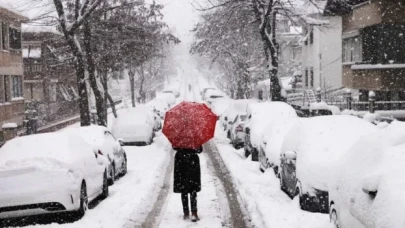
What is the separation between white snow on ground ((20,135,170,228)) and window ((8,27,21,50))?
15.9 m

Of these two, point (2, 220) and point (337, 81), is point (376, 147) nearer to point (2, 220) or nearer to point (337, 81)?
point (2, 220)

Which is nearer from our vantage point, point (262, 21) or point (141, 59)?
point (262, 21)

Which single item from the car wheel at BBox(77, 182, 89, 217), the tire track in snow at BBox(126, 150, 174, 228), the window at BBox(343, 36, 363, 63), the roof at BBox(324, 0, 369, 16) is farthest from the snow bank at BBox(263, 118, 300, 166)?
the roof at BBox(324, 0, 369, 16)

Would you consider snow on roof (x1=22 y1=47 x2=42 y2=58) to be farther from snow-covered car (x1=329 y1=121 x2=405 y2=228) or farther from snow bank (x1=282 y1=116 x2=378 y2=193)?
snow-covered car (x1=329 y1=121 x2=405 y2=228)

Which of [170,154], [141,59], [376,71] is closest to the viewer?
[170,154]

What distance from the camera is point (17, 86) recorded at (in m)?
34.6

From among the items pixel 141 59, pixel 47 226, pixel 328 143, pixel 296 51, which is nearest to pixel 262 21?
pixel 141 59

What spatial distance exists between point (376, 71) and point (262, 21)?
577cm

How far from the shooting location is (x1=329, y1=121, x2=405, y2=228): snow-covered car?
483 centimetres

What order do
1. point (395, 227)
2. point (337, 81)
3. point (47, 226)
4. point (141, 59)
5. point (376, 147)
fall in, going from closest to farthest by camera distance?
point (395, 227) < point (376, 147) < point (47, 226) < point (141, 59) < point (337, 81)

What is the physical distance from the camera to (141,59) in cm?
3575

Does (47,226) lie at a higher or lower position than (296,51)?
lower

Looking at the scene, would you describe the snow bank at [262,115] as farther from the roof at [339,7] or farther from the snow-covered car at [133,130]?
the roof at [339,7]

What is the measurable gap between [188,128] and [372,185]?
4.44 m
